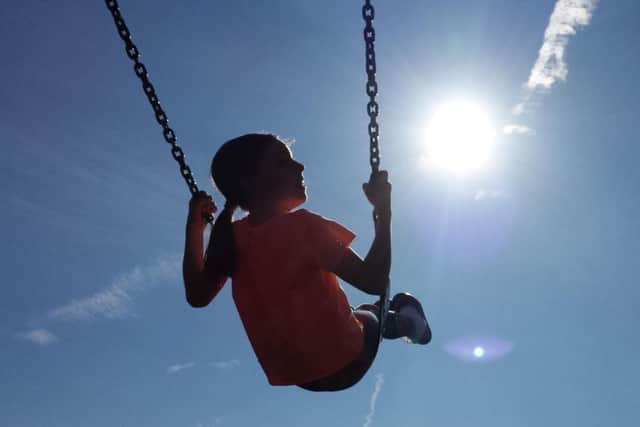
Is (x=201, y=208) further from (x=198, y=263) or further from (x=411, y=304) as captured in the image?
(x=411, y=304)

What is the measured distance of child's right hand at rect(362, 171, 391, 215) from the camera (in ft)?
10.3

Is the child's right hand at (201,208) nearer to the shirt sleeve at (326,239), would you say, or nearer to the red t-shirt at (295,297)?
the red t-shirt at (295,297)

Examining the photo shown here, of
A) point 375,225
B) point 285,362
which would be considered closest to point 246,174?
point 375,225

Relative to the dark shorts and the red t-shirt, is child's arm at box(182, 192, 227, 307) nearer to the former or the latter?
the red t-shirt

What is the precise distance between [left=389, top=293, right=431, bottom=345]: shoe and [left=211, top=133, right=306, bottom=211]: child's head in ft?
5.28

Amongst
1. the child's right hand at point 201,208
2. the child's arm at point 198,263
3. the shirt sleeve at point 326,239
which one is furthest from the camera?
the child's right hand at point 201,208

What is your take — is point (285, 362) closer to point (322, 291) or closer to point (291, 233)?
point (322, 291)

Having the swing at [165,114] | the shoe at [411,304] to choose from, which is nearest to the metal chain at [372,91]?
the swing at [165,114]

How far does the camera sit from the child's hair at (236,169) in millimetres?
3307

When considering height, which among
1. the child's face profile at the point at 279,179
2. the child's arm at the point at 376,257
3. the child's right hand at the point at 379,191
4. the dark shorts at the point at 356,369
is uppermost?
the child's face profile at the point at 279,179

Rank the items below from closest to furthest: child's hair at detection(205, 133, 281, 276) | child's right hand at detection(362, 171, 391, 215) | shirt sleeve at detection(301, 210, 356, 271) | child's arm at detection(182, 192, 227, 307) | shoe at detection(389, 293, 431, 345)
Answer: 1. shirt sleeve at detection(301, 210, 356, 271)
2. child's right hand at detection(362, 171, 391, 215)
3. child's hair at detection(205, 133, 281, 276)
4. child's arm at detection(182, 192, 227, 307)
5. shoe at detection(389, 293, 431, 345)

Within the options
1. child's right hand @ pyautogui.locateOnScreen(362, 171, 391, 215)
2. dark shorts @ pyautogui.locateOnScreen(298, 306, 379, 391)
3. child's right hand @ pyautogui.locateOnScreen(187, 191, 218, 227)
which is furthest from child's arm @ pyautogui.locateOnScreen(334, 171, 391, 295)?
child's right hand @ pyautogui.locateOnScreen(187, 191, 218, 227)

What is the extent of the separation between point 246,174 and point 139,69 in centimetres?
87

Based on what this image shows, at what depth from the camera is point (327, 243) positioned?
9.85ft
